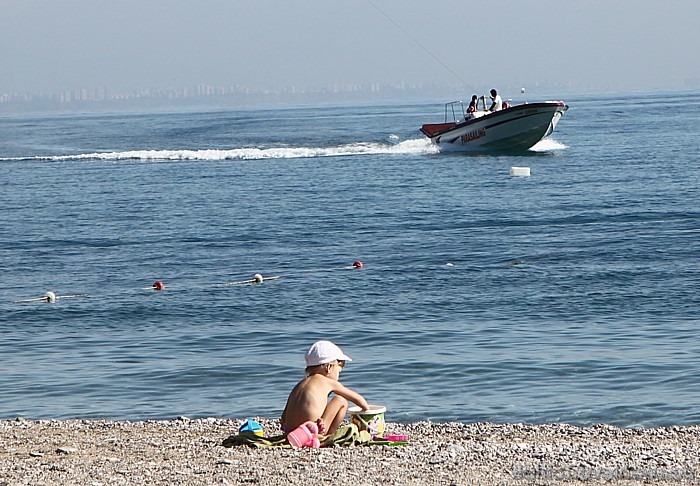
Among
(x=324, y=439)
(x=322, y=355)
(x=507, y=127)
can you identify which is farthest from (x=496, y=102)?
(x=324, y=439)

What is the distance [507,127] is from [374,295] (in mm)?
25779

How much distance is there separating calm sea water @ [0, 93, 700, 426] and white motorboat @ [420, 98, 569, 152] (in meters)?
4.31

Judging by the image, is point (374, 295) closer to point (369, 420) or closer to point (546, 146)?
point (369, 420)

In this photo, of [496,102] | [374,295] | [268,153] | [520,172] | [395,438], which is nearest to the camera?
[395,438]

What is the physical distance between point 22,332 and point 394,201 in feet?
54.1

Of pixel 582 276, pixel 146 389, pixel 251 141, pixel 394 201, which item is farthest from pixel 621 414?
pixel 251 141

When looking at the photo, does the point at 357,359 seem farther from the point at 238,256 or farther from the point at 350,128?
the point at 350,128

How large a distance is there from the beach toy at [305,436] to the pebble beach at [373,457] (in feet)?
0.35

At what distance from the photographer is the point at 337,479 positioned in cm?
672

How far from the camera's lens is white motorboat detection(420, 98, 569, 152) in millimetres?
40750

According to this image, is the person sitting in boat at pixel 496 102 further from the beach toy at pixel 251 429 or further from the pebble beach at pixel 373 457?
the beach toy at pixel 251 429

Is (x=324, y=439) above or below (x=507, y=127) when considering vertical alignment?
below

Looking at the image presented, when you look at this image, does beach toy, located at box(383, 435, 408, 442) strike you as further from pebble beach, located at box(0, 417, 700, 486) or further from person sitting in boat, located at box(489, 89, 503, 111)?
person sitting in boat, located at box(489, 89, 503, 111)

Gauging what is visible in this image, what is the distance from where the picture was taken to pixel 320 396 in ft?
25.6
